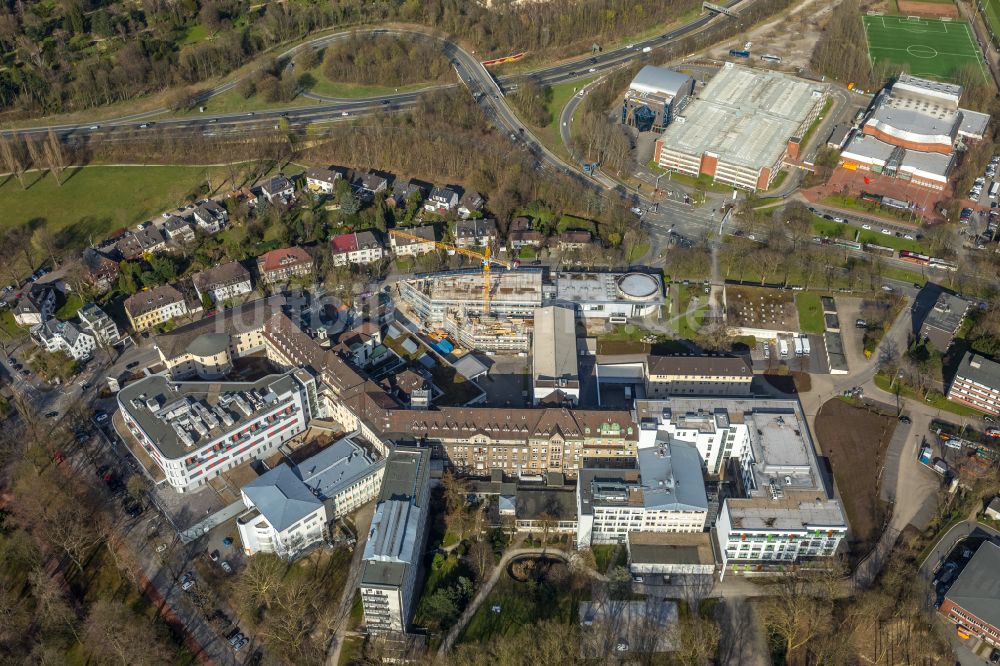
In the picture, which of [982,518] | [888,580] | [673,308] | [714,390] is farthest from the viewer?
[673,308]

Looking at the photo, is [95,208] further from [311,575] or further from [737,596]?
[737,596]

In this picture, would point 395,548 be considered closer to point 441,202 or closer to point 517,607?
point 517,607

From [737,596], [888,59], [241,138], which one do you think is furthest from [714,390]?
[888,59]

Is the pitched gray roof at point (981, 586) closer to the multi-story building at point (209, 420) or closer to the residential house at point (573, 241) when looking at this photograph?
the residential house at point (573, 241)

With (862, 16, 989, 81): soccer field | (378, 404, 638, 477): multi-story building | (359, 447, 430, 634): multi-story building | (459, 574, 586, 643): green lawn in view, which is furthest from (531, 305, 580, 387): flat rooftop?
(862, 16, 989, 81): soccer field

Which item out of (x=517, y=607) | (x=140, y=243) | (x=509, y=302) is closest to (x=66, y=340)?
(x=140, y=243)

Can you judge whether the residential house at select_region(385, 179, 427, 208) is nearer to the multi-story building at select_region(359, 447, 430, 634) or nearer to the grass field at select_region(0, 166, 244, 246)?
the grass field at select_region(0, 166, 244, 246)
